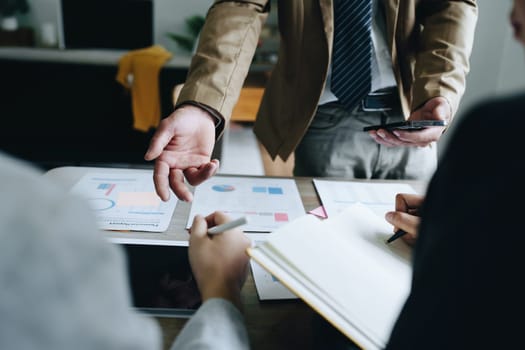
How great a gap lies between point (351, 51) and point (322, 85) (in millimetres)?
131

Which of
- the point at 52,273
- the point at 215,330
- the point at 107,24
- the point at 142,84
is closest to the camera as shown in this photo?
the point at 52,273

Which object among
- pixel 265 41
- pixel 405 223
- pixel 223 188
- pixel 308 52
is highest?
pixel 308 52

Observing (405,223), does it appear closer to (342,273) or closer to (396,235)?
(396,235)

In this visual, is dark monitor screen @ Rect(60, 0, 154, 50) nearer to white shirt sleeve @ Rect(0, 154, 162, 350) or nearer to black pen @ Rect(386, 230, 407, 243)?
black pen @ Rect(386, 230, 407, 243)

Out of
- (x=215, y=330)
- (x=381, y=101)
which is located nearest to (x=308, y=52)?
(x=381, y=101)

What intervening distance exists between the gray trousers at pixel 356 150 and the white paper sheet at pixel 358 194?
0.60 ft

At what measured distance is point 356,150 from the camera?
131 cm

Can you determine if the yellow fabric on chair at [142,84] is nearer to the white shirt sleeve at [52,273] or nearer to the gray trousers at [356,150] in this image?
the gray trousers at [356,150]

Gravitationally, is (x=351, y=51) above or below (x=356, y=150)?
above

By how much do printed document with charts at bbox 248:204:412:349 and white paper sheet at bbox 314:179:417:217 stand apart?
261mm

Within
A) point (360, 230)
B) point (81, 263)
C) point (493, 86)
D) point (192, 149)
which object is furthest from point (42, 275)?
point (493, 86)

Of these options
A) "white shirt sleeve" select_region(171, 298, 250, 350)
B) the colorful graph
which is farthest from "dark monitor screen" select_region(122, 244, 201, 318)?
the colorful graph

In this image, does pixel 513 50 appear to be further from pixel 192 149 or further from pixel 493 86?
pixel 192 149

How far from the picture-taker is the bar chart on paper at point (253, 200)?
900mm
